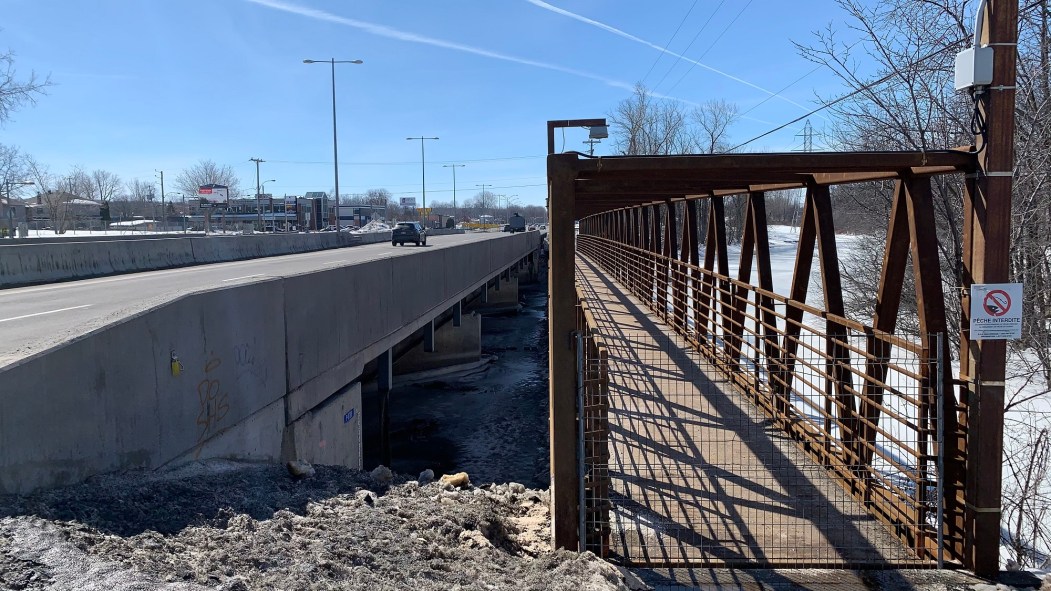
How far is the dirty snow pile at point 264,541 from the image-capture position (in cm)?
407

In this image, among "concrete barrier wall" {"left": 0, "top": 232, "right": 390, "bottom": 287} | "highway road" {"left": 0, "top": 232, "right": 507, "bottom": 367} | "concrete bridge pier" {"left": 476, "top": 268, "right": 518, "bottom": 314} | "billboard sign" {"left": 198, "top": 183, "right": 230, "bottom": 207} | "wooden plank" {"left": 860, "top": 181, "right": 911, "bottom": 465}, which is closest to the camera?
"wooden plank" {"left": 860, "top": 181, "right": 911, "bottom": 465}

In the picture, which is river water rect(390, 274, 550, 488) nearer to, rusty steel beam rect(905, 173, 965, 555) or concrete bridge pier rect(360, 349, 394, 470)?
concrete bridge pier rect(360, 349, 394, 470)

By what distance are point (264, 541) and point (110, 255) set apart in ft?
66.3

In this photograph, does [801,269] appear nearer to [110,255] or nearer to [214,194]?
[110,255]

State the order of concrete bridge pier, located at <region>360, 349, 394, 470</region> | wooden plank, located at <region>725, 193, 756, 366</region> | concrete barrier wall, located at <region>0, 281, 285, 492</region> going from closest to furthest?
concrete barrier wall, located at <region>0, 281, 285, 492</region> → wooden plank, located at <region>725, 193, 756, 366</region> → concrete bridge pier, located at <region>360, 349, 394, 470</region>

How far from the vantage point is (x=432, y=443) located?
65.0ft

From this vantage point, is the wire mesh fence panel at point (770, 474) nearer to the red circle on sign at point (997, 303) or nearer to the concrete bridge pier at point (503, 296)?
the red circle on sign at point (997, 303)

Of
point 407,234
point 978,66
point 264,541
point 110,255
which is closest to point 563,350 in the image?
point 264,541

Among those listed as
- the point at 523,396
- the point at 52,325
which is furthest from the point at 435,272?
the point at 52,325

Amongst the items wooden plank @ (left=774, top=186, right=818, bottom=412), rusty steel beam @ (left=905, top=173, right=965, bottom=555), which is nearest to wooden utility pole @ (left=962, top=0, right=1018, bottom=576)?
rusty steel beam @ (left=905, top=173, right=965, bottom=555)

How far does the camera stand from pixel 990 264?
499 cm

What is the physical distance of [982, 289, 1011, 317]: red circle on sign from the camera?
4930mm

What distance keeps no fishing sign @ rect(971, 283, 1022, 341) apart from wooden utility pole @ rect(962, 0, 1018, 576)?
0.06 meters

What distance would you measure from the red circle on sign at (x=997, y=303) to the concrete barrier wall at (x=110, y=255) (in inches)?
743
